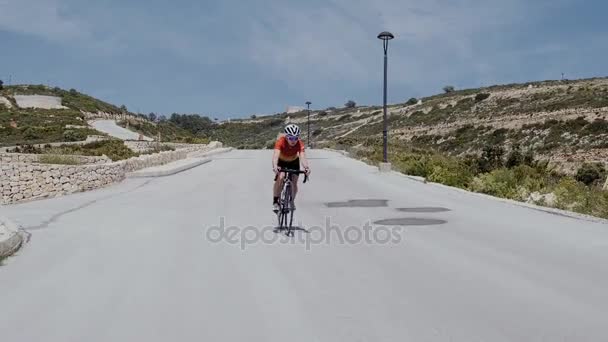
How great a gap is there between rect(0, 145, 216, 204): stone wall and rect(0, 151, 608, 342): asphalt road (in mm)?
8497

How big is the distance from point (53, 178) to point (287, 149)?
15438mm

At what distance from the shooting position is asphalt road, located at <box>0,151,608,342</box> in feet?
17.3

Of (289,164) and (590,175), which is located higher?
(289,164)

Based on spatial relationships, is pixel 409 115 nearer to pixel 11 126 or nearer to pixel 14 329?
pixel 11 126

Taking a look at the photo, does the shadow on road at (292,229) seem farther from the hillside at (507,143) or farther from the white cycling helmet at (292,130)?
the hillside at (507,143)

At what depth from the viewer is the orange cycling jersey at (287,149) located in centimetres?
1044

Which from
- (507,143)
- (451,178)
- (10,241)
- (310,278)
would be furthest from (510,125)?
(310,278)

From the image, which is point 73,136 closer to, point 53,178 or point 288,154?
point 53,178

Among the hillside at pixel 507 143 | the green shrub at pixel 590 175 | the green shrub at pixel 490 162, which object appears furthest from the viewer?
the green shrub at pixel 490 162

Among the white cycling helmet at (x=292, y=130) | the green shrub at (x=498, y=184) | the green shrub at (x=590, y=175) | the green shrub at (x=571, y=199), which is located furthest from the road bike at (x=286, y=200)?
the green shrub at (x=590, y=175)

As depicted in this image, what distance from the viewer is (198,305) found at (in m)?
6.00

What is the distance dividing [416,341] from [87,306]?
317cm
